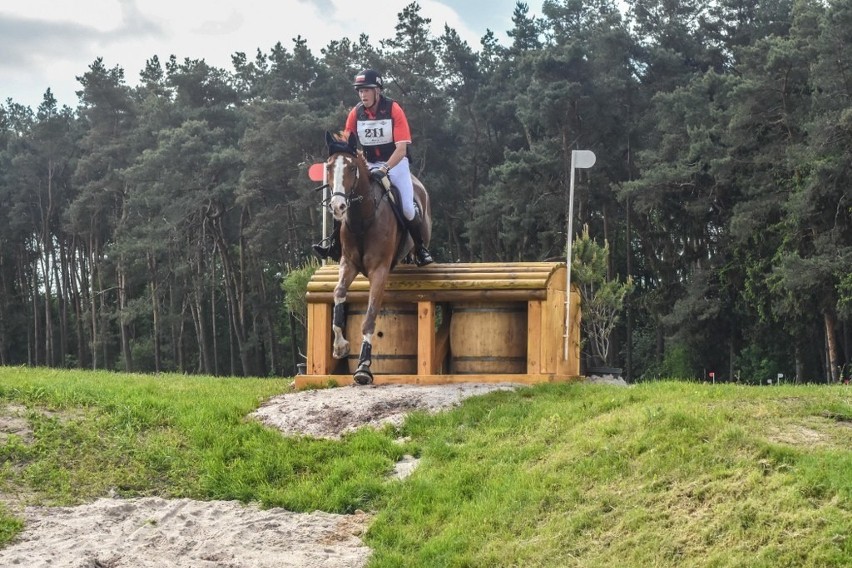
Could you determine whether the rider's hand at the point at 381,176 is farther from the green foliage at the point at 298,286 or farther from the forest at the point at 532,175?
the forest at the point at 532,175

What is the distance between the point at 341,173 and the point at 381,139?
1526 millimetres

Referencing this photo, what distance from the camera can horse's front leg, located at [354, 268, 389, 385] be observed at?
11734mm

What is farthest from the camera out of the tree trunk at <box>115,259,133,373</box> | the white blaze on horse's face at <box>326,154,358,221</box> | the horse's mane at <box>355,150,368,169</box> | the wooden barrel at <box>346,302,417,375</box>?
the tree trunk at <box>115,259,133,373</box>

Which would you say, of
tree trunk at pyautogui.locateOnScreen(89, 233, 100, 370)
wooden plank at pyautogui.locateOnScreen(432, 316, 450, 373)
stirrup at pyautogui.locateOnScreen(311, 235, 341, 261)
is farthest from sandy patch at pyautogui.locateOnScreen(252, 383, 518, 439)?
tree trunk at pyautogui.locateOnScreen(89, 233, 100, 370)

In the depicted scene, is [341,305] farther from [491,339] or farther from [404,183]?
[491,339]

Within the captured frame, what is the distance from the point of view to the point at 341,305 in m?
12.0

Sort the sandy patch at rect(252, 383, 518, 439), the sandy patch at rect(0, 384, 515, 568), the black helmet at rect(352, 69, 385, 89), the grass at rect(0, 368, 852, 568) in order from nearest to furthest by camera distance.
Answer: the grass at rect(0, 368, 852, 568)
the sandy patch at rect(0, 384, 515, 568)
the sandy patch at rect(252, 383, 518, 439)
the black helmet at rect(352, 69, 385, 89)

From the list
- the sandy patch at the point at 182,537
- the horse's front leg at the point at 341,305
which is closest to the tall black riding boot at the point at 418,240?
the horse's front leg at the point at 341,305

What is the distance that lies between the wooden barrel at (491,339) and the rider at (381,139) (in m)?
1.33

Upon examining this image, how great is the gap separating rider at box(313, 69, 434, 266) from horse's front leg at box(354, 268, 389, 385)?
77cm

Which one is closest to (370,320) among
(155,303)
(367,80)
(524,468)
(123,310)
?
(367,80)

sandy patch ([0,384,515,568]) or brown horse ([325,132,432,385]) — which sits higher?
brown horse ([325,132,432,385])

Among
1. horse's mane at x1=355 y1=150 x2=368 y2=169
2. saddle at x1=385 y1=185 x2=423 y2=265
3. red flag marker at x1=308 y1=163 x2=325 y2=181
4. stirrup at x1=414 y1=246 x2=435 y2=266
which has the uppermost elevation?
red flag marker at x1=308 y1=163 x2=325 y2=181

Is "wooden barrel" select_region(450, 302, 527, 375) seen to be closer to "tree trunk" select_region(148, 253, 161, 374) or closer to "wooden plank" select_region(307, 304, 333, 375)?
"wooden plank" select_region(307, 304, 333, 375)
